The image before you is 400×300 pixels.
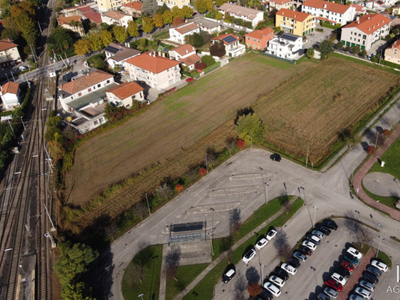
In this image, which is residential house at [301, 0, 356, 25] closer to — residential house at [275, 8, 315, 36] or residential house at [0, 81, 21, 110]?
residential house at [275, 8, 315, 36]

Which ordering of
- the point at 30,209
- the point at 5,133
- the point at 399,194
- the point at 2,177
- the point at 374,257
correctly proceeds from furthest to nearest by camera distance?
the point at 5,133
the point at 2,177
the point at 30,209
the point at 399,194
the point at 374,257

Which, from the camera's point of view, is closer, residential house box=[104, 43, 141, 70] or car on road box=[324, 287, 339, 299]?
car on road box=[324, 287, 339, 299]

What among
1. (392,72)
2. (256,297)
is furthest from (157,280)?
(392,72)

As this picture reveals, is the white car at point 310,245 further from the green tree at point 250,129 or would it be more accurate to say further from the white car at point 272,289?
the green tree at point 250,129

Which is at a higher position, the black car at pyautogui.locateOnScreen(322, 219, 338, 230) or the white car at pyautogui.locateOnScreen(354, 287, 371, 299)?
the black car at pyautogui.locateOnScreen(322, 219, 338, 230)

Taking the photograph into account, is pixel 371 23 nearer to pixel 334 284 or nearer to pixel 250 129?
pixel 250 129

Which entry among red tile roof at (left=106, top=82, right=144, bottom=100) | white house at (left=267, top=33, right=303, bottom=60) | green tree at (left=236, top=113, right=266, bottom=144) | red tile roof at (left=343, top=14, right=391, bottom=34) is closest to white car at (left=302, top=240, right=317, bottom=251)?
green tree at (left=236, top=113, right=266, bottom=144)

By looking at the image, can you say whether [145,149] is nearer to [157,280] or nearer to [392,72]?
[157,280]

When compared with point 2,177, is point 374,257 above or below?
below
